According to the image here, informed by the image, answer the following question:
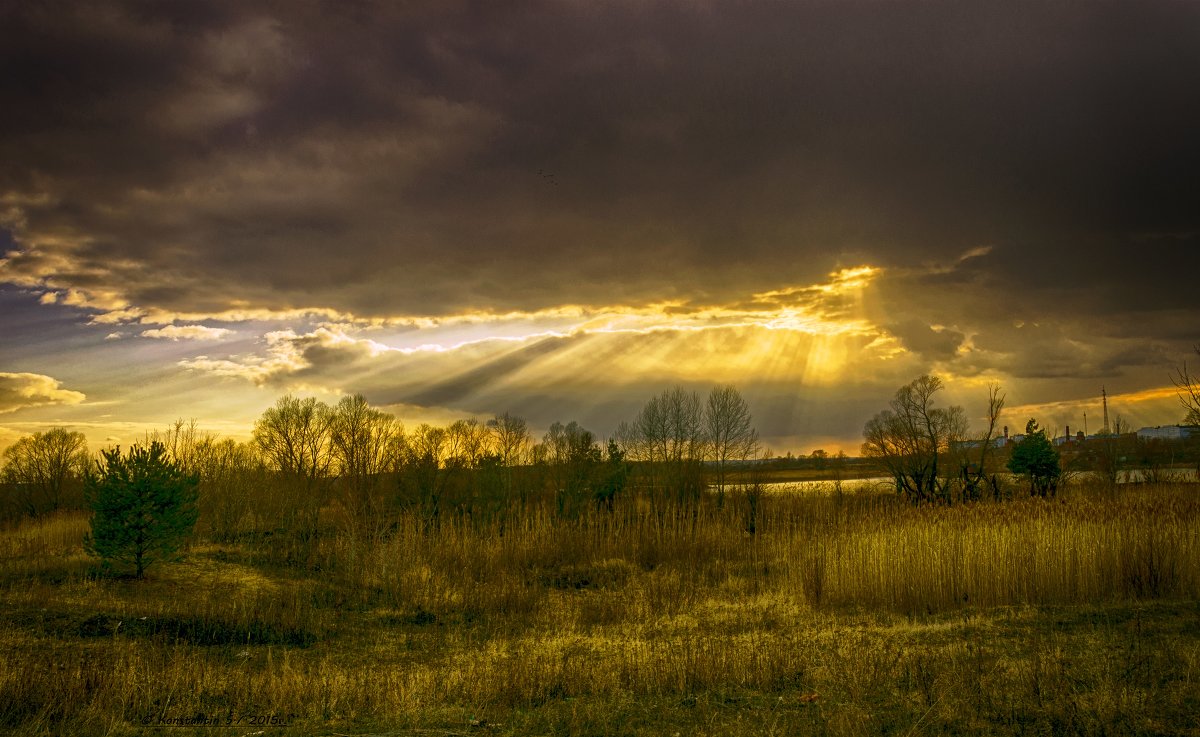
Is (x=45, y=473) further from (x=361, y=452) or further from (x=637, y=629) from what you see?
(x=637, y=629)

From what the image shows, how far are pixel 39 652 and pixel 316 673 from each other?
4273mm

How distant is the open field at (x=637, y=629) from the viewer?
771cm

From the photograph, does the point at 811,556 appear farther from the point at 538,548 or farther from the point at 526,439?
the point at 526,439

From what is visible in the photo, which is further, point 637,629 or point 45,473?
point 45,473

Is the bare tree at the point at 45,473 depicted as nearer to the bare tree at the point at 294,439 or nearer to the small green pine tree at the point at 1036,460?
the bare tree at the point at 294,439

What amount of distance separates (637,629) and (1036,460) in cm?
2636

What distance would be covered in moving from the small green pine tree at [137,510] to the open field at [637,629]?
74 cm

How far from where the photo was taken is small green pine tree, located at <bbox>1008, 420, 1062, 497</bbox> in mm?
32375

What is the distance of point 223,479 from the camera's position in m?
27.4

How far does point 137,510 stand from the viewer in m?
15.5

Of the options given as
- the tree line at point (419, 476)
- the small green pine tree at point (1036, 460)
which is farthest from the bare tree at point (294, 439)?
the small green pine tree at point (1036, 460)

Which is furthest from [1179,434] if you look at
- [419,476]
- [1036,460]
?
[419,476]

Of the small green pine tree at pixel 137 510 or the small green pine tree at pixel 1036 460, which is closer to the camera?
the small green pine tree at pixel 137 510

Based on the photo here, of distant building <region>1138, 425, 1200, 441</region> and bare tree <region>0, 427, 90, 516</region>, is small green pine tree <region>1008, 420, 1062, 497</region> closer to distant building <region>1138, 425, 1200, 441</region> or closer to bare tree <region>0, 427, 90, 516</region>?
distant building <region>1138, 425, 1200, 441</region>
